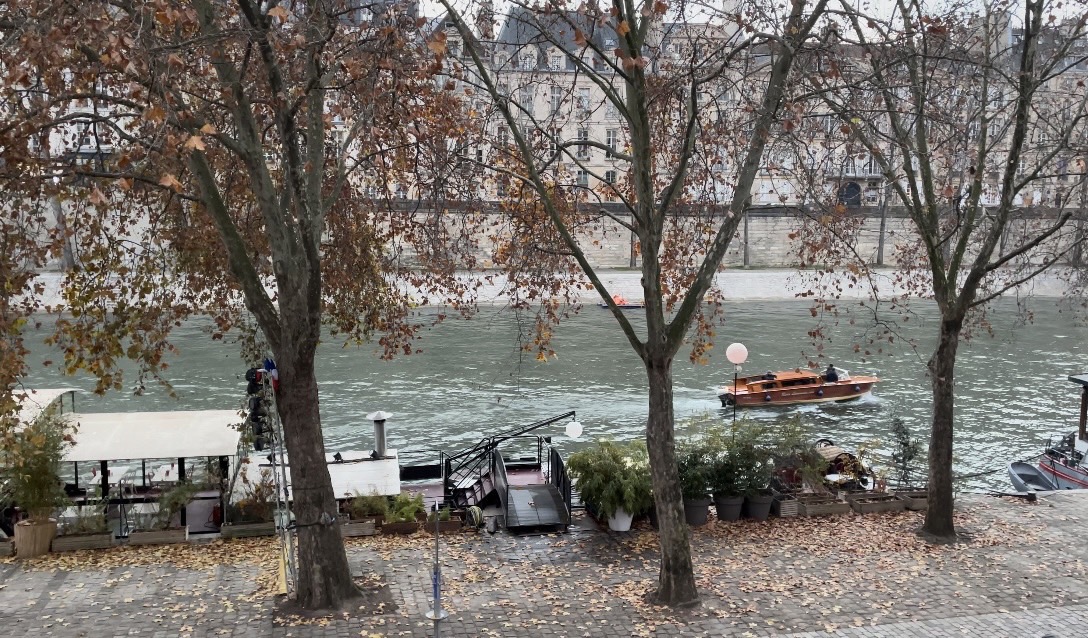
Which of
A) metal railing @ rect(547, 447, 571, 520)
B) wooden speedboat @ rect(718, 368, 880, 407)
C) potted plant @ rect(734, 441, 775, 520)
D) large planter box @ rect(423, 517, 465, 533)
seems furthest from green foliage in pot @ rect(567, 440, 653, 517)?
wooden speedboat @ rect(718, 368, 880, 407)

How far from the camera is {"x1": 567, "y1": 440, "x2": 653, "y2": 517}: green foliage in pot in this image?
12773 millimetres

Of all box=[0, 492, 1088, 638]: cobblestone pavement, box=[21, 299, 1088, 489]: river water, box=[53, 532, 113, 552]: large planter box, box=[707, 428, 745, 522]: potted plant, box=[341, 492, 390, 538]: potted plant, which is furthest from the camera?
box=[21, 299, 1088, 489]: river water

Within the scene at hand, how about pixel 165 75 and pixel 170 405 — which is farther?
pixel 170 405

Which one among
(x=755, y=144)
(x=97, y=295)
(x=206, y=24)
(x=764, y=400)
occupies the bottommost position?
(x=764, y=400)

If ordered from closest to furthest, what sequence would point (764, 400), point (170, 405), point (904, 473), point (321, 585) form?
point (321, 585)
point (904, 473)
point (170, 405)
point (764, 400)

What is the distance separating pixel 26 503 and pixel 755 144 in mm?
9260

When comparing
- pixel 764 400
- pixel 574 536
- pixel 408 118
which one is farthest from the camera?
pixel 764 400

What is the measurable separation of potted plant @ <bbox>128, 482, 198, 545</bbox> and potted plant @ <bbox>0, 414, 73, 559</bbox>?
944mm

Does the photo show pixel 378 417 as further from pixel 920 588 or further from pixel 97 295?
pixel 920 588

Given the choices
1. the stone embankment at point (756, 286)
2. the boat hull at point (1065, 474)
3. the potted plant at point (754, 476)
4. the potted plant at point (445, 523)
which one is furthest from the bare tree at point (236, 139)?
the stone embankment at point (756, 286)

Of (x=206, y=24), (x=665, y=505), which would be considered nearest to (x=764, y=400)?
(x=665, y=505)

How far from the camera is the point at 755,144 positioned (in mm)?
10445

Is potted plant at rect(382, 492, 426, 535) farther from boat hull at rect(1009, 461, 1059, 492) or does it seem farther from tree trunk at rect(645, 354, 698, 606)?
boat hull at rect(1009, 461, 1059, 492)

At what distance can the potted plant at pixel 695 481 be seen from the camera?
1321cm
